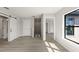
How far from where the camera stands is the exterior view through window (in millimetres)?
4820

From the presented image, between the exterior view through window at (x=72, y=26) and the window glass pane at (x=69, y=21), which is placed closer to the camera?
the exterior view through window at (x=72, y=26)

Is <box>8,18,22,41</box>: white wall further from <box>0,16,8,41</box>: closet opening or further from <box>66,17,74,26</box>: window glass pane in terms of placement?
<box>66,17,74,26</box>: window glass pane

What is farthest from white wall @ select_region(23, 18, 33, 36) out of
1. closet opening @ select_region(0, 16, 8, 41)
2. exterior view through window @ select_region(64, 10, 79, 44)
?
exterior view through window @ select_region(64, 10, 79, 44)

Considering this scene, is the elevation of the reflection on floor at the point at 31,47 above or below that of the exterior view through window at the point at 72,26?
below

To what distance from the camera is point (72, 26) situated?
17.0 feet

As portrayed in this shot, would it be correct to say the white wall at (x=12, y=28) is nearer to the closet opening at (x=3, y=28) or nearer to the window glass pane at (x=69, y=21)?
the closet opening at (x=3, y=28)

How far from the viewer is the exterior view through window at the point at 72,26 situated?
4.82 metres

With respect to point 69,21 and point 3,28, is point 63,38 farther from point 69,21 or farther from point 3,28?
point 3,28

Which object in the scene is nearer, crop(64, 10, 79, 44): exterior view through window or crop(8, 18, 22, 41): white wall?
crop(64, 10, 79, 44): exterior view through window

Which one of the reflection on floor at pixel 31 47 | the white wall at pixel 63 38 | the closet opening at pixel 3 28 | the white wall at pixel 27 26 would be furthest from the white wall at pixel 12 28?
the white wall at pixel 63 38

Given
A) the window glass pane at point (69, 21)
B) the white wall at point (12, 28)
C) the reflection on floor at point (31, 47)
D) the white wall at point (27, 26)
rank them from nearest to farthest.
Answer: the reflection on floor at point (31, 47) < the window glass pane at point (69, 21) < the white wall at point (12, 28) < the white wall at point (27, 26)
